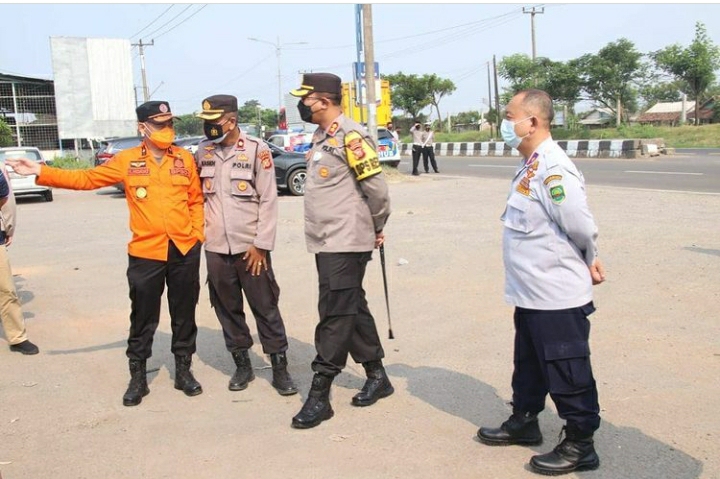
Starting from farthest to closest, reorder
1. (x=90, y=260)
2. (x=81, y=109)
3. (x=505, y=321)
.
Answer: (x=81, y=109), (x=90, y=260), (x=505, y=321)

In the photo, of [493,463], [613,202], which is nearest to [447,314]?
[493,463]

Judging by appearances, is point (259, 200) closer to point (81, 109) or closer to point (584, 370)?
point (584, 370)

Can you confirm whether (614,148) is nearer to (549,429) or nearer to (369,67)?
(369,67)

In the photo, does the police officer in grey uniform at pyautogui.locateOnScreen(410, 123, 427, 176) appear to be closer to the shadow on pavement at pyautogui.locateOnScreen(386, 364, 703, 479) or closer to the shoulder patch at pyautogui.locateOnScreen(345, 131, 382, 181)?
the shadow on pavement at pyautogui.locateOnScreen(386, 364, 703, 479)

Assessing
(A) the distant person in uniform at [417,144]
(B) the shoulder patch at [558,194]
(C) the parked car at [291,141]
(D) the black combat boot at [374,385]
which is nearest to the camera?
(B) the shoulder patch at [558,194]

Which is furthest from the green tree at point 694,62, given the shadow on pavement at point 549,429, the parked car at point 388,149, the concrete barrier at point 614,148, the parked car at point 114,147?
the shadow on pavement at point 549,429

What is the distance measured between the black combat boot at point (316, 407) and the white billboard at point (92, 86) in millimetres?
31749

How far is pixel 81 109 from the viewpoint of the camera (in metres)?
33.5

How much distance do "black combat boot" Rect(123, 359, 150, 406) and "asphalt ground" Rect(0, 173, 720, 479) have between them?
9 centimetres

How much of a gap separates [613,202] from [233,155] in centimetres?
929

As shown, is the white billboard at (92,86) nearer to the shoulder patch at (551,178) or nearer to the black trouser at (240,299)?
the black trouser at (240,299)

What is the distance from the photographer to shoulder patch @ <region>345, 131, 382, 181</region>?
373 cm

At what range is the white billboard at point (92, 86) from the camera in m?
32.7

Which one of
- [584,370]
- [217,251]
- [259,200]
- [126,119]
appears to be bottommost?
[584,370]
